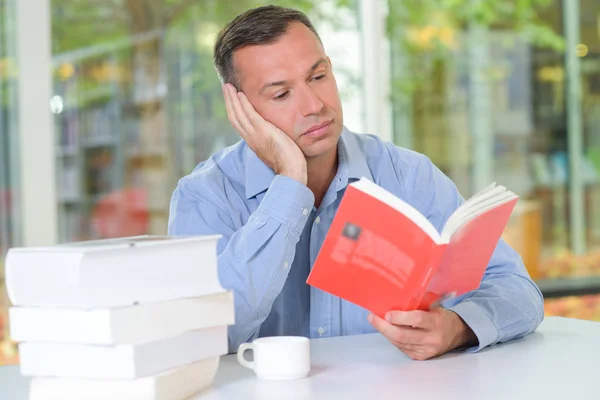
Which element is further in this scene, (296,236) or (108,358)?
(296,236)

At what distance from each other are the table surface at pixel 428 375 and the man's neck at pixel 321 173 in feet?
1.44

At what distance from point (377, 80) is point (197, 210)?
266cm

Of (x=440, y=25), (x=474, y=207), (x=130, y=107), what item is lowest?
(x=474, y=207)

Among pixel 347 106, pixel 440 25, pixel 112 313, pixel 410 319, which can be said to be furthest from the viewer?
pixel 440 25

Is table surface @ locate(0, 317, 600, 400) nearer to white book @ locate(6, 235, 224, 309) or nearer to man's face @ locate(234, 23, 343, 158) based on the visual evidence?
white book @ locate(6, 235, 224, 309)

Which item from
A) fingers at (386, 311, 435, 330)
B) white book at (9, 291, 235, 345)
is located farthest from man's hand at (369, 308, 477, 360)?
white book at (9, 291, 235, 345)

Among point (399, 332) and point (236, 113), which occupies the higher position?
point (236, 113)

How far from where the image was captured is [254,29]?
1.78 meters

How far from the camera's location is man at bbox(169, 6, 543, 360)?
1475mm

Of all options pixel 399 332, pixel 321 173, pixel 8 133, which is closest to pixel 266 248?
pixel 399 332

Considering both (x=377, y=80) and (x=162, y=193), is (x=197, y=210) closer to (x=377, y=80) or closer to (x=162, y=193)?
(x=162, y=193)

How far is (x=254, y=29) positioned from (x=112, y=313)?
974 mm

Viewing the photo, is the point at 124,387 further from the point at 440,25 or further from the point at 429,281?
the point at 440,25

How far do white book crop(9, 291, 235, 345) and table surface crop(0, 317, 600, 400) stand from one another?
14cm
